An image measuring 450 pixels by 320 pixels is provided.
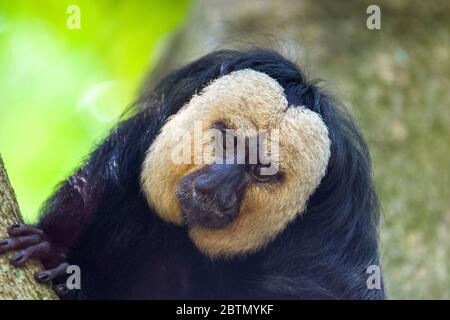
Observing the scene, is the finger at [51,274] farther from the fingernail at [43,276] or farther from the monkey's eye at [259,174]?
the monkey's eye at [259,174]

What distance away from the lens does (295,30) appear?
7.30 m

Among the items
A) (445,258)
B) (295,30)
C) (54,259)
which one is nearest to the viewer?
(54,259)

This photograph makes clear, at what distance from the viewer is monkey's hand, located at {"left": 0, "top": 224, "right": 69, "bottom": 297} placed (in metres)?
3.37

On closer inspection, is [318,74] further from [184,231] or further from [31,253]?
[31,253]

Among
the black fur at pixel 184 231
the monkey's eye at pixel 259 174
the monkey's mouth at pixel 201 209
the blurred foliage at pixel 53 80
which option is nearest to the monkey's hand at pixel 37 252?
the black fur at pixel 184 231

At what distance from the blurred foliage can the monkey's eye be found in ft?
12.3

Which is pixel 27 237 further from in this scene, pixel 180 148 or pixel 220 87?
pixel 220 87

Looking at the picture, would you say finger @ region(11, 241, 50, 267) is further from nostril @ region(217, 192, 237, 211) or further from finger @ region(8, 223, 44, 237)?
nostril @ region(217, 192, 237, 211)

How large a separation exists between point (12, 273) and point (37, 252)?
0.32 m

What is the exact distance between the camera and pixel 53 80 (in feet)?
26.3

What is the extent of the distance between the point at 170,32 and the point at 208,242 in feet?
15.5

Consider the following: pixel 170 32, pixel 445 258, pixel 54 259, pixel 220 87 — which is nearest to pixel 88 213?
pixel 54 259

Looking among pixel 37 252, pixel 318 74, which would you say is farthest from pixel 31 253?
pixel 318 74
